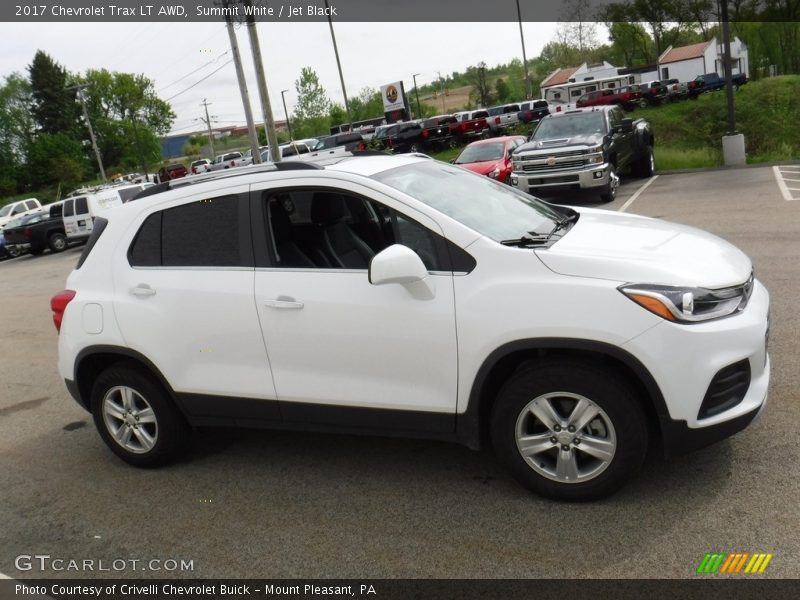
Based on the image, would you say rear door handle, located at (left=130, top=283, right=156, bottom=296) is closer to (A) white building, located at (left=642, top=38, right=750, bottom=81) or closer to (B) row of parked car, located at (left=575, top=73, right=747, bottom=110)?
(B) row of parked car, located at (left=575, top=73, right=747, bottom=110)

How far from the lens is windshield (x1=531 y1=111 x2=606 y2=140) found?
649 inches

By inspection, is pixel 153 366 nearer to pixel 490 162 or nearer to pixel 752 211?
pixel 752 211

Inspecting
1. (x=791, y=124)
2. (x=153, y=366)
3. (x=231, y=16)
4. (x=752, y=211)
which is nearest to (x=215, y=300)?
(x=153, y=366)

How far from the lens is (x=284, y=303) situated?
13.8 ft

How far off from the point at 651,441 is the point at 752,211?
30.4 ft

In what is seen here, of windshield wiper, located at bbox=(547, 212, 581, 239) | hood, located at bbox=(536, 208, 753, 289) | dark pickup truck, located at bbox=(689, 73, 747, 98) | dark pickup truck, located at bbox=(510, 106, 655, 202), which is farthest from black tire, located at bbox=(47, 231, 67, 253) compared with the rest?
dark pickup truck, located at bbox=(689, 73, 747, 98)

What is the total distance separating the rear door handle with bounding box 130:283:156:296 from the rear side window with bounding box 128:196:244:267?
15 cm

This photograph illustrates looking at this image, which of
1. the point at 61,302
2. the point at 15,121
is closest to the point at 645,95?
the point at 61,302

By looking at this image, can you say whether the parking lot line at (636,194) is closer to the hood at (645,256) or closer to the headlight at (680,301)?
the hood at (645,256)

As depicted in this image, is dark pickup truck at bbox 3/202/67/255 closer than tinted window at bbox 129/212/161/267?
No

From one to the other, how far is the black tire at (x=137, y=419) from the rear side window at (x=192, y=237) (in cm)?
74

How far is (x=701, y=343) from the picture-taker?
3469 millimetres

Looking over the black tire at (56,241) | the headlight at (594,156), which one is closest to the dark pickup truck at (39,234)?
the black tire at (56,241)

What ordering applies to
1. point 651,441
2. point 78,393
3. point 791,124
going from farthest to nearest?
1. point 791,124
2. point 78,393
3. point 651,441
